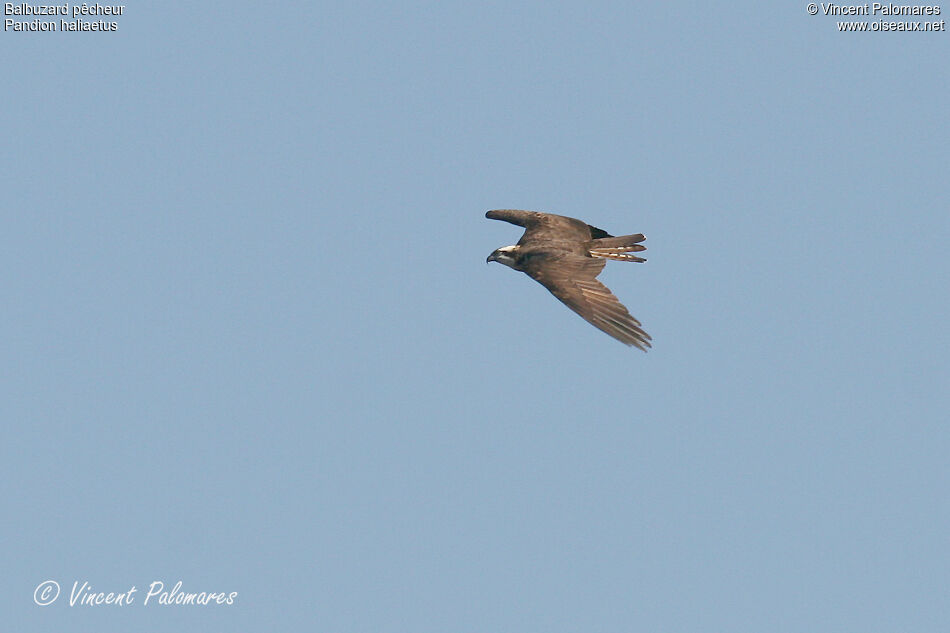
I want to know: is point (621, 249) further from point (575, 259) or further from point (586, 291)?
point (586, 291)

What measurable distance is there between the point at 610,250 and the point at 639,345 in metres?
5.66

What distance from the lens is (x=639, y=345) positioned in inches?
1061

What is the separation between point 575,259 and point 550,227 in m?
3.18

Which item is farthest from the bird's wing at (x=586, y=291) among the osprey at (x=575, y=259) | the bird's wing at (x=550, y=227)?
the bird's wing at (x=550, y=227)

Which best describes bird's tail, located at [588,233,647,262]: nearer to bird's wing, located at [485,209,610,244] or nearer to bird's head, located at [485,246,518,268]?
bird's wing, located at [485,209,610,244]

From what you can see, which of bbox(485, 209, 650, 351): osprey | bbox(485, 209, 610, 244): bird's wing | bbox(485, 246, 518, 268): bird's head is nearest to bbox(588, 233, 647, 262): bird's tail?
bbox(485, 209, 650, 351): osprey

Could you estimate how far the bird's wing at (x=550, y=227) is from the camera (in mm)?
33406

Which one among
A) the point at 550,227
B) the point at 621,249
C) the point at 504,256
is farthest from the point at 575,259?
the point at 550,227

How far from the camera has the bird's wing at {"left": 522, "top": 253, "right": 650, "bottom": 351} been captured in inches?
1080

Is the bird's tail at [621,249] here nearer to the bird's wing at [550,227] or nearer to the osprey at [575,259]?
the osprey at [575,259]

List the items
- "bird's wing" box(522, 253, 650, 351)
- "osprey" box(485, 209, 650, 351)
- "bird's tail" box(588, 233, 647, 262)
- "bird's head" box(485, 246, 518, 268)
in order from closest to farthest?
"bird's wing" box(522, 253, 650, 351) < "osprey" box(485, 209, 650, 351) < "bird's tail" box(588, 233, 647, 262) < "bird's head" box(485, 246, 518, 268)

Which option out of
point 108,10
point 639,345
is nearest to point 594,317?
point 639,345

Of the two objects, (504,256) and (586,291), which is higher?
(504,256)

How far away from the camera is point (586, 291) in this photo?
29188mm
